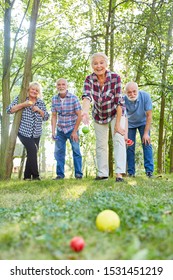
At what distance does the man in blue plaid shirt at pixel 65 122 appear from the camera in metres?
6.37

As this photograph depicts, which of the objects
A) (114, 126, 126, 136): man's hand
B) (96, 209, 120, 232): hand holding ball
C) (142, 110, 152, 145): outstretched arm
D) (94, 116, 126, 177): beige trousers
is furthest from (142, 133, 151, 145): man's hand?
(96, 209, 120, 232): hand holding ball

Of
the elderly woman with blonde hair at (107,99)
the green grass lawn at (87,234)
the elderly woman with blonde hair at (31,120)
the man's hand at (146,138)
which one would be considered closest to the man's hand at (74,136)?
the elderly woman with blonde hair at (31,120)

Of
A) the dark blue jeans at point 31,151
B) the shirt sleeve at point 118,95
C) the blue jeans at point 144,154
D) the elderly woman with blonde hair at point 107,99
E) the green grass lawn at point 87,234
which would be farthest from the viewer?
the blue jeans at point 144,154

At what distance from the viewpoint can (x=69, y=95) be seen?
21.1ft

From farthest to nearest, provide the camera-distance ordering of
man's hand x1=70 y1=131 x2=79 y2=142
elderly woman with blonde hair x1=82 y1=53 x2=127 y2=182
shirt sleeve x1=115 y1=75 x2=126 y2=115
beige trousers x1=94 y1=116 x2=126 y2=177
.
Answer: man's hand x1=70 y1=131 x2=79 y2=142, beige trousers x1=94 y1=116 x2=126 y2=177, shirt sleeve x1=115 y1=75 x2=126 y2=115, elderly woman with blonde hair x1=82 y1=53 x2=127 y2=182

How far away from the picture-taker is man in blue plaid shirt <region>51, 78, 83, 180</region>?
6366mm

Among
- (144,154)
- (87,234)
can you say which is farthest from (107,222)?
(144,154)

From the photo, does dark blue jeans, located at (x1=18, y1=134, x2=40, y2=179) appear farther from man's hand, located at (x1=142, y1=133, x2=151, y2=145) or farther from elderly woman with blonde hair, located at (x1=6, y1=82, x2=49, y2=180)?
man's hand, located at (x1=142, y1=133, x2=151, y2=145)

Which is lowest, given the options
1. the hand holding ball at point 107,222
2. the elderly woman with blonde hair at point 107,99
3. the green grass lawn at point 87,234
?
the green grass lawn at point 87,234

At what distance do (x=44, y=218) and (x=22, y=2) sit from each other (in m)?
9.47

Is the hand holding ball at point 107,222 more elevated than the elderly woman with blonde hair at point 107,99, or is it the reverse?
the elderly woman with blonde hair at point 107,99

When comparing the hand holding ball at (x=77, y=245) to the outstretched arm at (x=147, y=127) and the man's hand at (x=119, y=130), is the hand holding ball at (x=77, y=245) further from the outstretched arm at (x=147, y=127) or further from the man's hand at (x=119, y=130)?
the outstretched arm at (x=147, y=127)

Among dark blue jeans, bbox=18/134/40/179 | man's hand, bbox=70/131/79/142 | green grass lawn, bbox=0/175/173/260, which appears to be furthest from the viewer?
dark blue jeans, bbox=18/134/40/179
